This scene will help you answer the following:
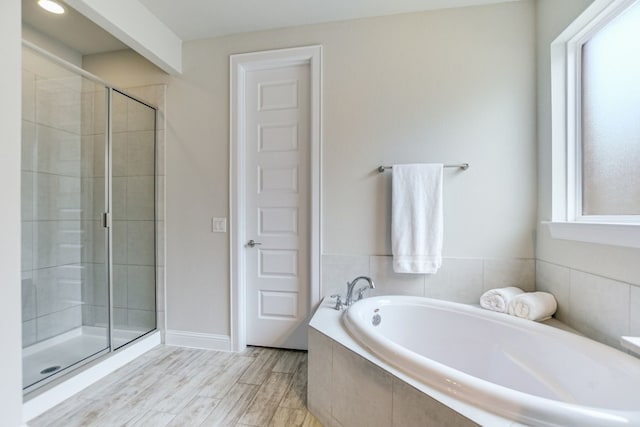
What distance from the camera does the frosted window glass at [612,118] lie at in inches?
51.8

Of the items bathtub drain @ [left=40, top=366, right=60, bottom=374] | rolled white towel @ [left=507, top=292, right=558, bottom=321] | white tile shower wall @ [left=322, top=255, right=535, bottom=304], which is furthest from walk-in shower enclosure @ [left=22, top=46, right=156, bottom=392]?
rolled white towel @ [left=507, top=292, right=558, bottom=321]

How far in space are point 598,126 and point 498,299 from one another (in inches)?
41.8

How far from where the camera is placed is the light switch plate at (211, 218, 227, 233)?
2.28 m

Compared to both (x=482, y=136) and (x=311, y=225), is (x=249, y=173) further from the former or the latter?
(x=482, y=136)

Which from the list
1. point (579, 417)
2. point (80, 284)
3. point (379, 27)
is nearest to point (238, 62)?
point (379, 27)

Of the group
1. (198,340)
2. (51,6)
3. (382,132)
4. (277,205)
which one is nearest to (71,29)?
(51,6)

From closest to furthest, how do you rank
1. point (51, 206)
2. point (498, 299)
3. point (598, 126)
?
point (598, 126)
point (498, 299)
point (51, 206)

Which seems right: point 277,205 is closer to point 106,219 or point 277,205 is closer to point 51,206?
point 106,219

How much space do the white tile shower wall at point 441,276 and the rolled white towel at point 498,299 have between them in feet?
0.56

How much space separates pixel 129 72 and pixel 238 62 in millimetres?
971

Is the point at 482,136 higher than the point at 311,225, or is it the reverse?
the point at 482,136

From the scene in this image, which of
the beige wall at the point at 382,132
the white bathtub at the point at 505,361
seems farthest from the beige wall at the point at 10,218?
the white bathtub at the point at 505,361

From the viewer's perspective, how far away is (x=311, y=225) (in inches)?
85.4

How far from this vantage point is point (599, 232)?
1.35 m
